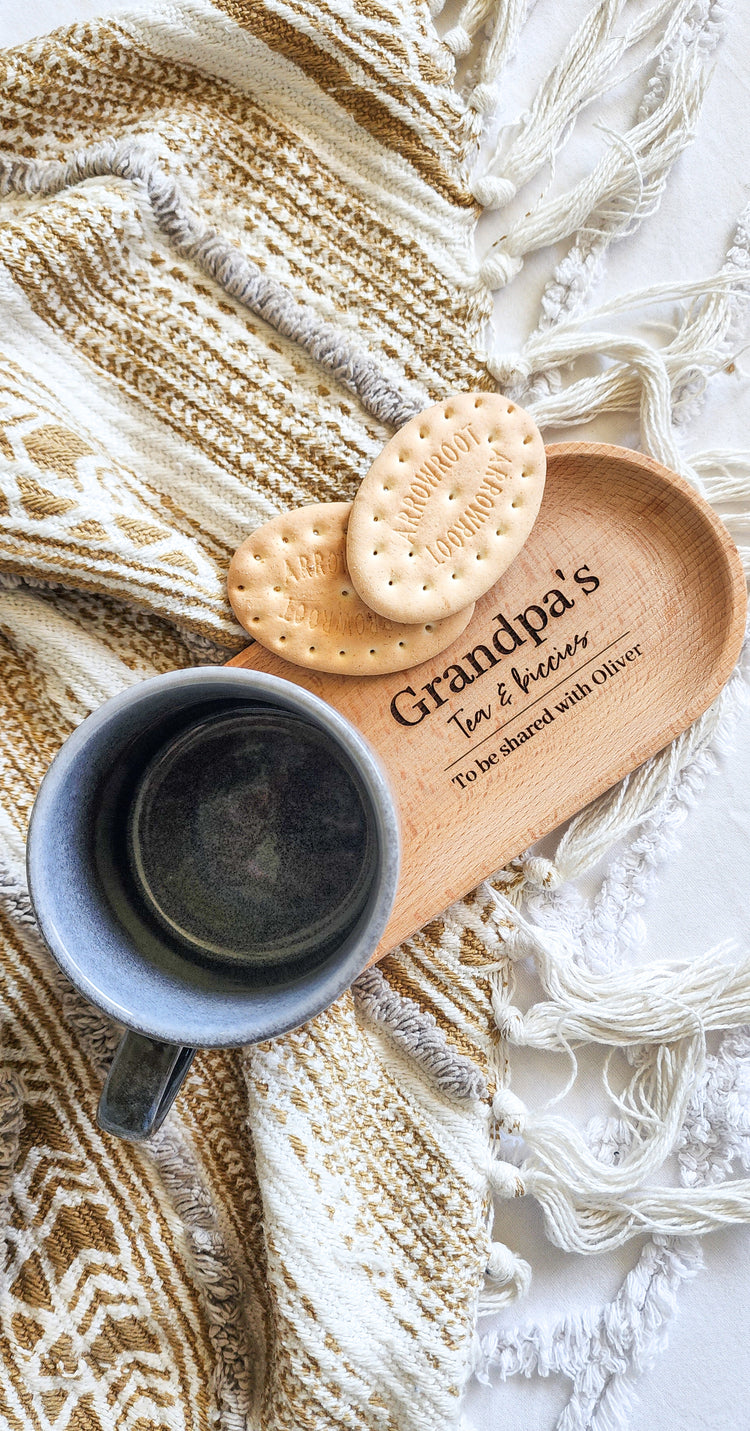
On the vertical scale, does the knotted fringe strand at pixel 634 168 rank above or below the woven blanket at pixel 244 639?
above

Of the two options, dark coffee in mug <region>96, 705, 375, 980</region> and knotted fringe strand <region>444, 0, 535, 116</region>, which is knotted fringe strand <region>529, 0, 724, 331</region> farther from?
dark coffee in mug <region>96, 705, 375, 980</region>

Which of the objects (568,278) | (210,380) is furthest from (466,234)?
(210,380)

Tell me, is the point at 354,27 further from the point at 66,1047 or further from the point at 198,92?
the point at 66,1047

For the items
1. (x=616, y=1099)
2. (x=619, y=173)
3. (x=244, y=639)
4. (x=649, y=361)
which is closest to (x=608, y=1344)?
(x=616, y=1099)

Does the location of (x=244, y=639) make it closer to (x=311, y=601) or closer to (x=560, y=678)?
(x=311, y=601)

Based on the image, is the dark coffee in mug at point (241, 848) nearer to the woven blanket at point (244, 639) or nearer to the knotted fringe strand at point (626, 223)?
the woven blanket at point (244, 639)

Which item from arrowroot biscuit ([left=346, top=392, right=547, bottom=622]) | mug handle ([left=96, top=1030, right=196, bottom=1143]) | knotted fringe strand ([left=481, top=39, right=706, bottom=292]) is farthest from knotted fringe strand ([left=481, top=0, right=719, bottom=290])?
mug handle ([left=96, top=1030, right=196, bottom=1143])

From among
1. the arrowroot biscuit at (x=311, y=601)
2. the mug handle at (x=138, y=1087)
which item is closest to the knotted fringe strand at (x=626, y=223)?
the arrowroot biscuit at (x=311, y=601)

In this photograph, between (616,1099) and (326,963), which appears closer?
(326,963)
